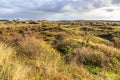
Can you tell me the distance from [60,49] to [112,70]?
17.0 feet

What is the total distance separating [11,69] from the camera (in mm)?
8086

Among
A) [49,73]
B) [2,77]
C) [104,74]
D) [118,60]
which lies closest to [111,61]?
[118,60]

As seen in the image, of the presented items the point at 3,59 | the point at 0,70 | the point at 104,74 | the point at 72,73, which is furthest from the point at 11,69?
the point at 104,74

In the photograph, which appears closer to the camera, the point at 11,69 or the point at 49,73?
the point at 11,69

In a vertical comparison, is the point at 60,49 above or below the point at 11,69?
below

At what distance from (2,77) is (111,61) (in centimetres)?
998

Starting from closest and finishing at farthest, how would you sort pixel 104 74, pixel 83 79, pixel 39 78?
pixel 39 78 → pixel 83 79 → pixel 104 74

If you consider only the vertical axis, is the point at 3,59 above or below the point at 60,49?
above

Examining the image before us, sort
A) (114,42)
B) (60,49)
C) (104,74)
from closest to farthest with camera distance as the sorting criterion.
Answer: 1. (104,74)
2. (60,49)
3. (114,42)

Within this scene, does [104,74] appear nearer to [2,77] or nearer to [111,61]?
[111,61]

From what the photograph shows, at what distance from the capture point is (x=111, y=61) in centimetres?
1644

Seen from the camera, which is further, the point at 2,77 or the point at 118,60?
the point at 118,60

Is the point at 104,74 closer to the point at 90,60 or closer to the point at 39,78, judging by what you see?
the point at 90,60

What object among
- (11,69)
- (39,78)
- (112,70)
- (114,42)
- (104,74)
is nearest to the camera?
(11,69)
